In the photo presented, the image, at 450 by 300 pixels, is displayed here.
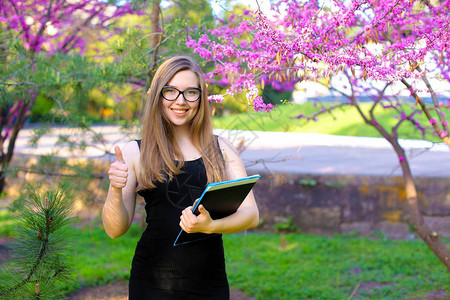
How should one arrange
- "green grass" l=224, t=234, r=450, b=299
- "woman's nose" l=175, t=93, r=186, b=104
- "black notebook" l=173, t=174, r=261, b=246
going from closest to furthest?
"black notebook" l=173, t=174, r=261, b=246 < "woman's nose" l=175, t=93, r=186, b=104 < "green grass" l=224, t=234, r=450, b=299

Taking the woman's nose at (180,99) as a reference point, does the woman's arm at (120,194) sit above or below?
below

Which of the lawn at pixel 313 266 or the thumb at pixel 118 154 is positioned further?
the lawn at pixel 313 266

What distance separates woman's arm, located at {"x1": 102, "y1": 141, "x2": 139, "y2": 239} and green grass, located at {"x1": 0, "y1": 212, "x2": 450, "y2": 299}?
4.73ft

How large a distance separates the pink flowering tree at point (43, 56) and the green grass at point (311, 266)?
3.23 ft

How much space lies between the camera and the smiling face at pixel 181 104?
192 centimetres

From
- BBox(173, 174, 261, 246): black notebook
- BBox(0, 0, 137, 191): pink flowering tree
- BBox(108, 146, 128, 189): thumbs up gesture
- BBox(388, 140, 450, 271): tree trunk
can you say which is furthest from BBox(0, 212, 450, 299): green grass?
BBox(173, 174, 261, 246): black notebook

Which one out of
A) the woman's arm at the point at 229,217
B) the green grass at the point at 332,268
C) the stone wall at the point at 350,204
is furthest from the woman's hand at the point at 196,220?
the stone wall at the point at 350,204

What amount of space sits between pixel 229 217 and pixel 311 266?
259cm

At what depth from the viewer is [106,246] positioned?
190 inches

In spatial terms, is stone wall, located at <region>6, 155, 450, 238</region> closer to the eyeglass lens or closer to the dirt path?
the dirt path

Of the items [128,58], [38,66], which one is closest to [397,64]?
[128,58]

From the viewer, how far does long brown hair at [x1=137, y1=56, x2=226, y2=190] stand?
6.28ft

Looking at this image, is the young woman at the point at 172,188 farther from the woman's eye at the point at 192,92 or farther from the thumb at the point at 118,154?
the thumb at the point at 118,154

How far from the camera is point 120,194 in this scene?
1.76m
